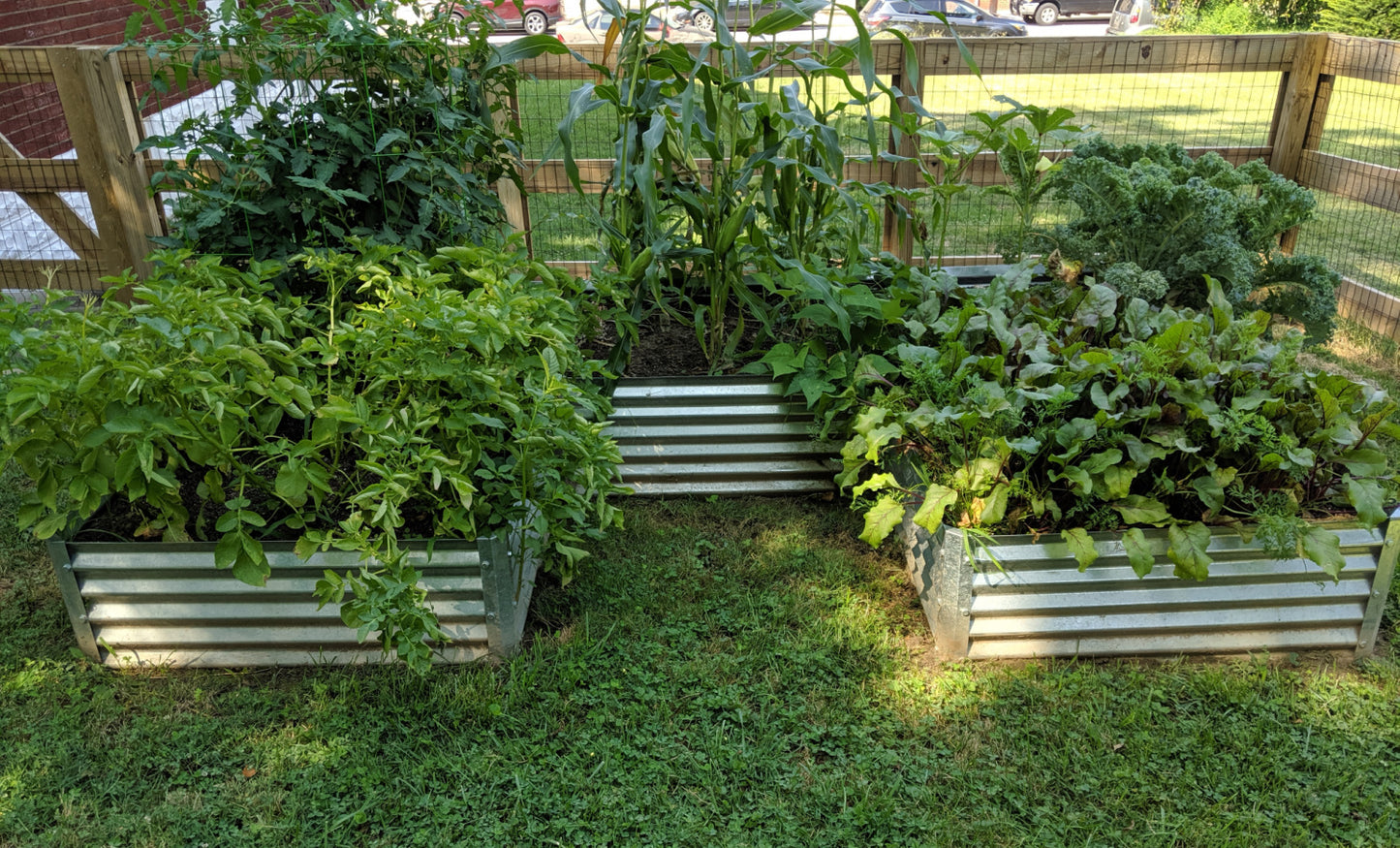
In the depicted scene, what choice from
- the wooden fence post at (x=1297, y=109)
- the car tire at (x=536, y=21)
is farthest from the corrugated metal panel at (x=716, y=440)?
the car tire at (x=536, y=21)

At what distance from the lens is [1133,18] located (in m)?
17.5

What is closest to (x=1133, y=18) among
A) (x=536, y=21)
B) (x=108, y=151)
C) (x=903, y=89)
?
(x=536, y=21)

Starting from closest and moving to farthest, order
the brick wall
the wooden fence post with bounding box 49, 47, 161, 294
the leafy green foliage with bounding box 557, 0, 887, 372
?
1. the leafy green foliage with bounding box 557, 0, 887, 372
2. the wooden fence post with bounding box 49, 47, 161, 294
3. the brick wall

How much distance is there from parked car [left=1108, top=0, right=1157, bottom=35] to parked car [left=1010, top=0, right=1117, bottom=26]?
55.4 inches

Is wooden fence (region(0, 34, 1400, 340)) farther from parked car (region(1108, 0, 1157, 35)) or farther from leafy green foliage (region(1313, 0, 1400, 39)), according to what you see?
parked car (region(1108, 0, 1157, 35))

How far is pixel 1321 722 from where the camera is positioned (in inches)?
91.9

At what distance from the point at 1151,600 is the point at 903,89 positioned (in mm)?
2531

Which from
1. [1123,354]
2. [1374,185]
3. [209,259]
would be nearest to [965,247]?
[1374,185]

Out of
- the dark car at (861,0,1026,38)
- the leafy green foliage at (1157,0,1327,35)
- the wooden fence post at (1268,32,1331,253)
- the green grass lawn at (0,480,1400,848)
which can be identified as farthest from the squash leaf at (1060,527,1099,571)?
the leafy green foliage at (1157,0,1327,35)

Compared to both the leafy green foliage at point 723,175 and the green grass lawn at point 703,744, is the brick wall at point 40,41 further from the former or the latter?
the green grass lawn at point 703,744

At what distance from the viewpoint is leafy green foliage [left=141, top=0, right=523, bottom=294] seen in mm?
2926

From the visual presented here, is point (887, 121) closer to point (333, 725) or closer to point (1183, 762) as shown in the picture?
point (1183, 762)

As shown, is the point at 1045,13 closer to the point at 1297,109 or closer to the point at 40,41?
the point at 1297,109

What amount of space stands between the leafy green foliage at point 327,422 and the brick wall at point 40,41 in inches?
164
